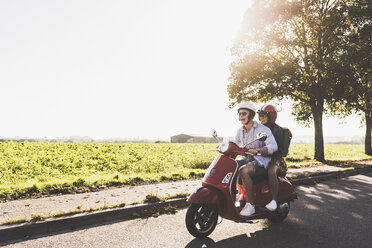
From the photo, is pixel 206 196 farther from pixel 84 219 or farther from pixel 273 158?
pixel 84 219

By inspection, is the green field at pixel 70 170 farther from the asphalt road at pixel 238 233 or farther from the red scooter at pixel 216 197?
the red scooter at pixel 216 197

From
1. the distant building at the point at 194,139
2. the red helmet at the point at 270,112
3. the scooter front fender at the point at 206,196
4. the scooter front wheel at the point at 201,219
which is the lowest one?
the scooter front wheel at the point at 201,219

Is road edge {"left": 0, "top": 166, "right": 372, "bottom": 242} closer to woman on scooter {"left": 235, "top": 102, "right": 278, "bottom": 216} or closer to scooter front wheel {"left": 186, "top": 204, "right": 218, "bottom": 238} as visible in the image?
scooter front wheel {"left": 186, "top": 204, "right": 218, "bottom": 238}

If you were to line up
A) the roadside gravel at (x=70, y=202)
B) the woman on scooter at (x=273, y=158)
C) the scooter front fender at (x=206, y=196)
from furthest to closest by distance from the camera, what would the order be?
the roadside gravel at (x=70, y=202) → the woman on scooter at (x=273, y=158) → the scooter front fender at (x=206, y=196)

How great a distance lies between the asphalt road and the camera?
3.54 metres

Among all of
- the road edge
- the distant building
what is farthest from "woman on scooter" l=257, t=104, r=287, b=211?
the distant building

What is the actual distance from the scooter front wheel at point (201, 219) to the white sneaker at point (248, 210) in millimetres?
413

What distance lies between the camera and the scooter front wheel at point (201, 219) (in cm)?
Result: 355

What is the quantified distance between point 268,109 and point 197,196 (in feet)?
6.75

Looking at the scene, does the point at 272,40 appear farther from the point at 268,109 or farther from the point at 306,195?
the point at 268,109

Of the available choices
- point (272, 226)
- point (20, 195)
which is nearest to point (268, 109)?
point (272, 226)

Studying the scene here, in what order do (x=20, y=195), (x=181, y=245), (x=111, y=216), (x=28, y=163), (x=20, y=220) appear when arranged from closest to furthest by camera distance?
(x=181, y=245), (x=20, y=220), (x=111, y=216), (x=20, y=195), (x=28, y=163)

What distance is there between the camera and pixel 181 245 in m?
3.49

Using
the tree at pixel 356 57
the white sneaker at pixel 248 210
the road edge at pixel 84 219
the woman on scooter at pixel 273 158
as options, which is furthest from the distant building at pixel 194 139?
the white sneaker at pixel 248 210
